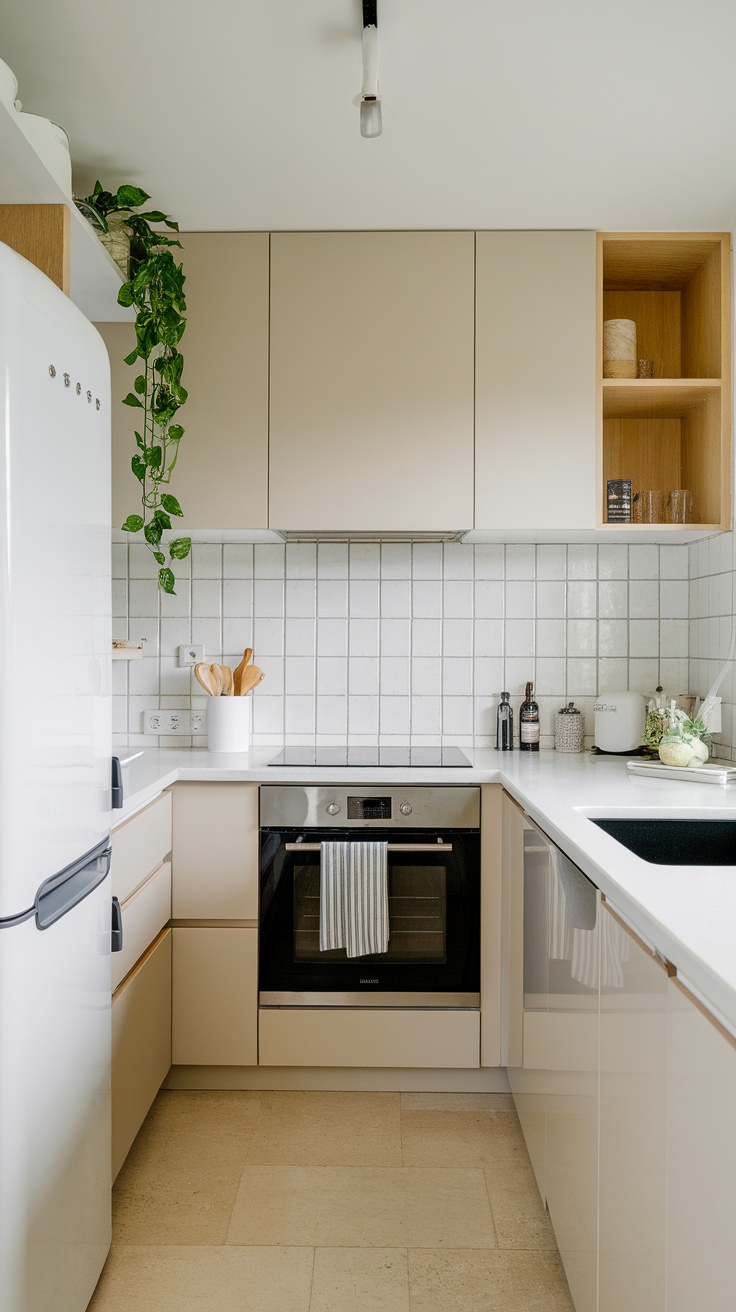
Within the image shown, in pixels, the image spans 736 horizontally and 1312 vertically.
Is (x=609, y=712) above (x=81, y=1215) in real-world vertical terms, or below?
above

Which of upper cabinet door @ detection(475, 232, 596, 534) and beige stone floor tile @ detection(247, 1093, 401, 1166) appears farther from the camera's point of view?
upper cabinet door @ detection(475, 232, 596, 534)

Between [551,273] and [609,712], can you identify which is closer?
[551,273]

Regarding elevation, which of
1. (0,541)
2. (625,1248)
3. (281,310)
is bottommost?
(625,1248)

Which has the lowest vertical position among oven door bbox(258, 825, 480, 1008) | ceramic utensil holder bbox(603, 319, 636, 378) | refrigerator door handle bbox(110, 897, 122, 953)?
oven door bbox(258, 825, 480, 1008)

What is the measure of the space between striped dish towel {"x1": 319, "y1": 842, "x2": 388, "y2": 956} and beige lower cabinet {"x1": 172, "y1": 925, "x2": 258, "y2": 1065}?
8.7 inches

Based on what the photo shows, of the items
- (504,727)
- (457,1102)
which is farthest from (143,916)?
(504,727)

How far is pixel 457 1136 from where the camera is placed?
7.07 ft

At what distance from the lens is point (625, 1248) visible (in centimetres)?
114

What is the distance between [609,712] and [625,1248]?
1707 millimetres

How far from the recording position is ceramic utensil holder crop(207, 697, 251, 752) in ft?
8.20

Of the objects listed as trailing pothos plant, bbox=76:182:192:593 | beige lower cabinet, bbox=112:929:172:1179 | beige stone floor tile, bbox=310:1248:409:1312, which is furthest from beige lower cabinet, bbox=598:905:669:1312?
trailing pothos plant, bbox=76:182:192:593

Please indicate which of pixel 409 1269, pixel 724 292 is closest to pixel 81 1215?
pixel 409 1269

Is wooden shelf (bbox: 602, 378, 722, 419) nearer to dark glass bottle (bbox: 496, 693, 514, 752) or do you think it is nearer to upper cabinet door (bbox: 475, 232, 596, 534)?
upper cabinet door (bbox: 475, 232, 596, 534)

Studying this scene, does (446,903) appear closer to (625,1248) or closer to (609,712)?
(609,712)
